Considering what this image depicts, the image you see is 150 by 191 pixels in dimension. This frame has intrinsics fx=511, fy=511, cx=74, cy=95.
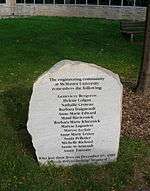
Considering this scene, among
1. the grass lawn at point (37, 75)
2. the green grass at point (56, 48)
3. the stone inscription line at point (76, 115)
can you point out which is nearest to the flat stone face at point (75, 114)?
the stone inscription line at point (76, 115)

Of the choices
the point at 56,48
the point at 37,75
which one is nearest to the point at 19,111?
the point at 37,75

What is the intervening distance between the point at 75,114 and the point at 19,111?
2.35m

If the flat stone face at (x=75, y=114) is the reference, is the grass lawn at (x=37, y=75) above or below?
below

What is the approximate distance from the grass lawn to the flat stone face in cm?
22

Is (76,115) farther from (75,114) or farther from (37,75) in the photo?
(37,75)

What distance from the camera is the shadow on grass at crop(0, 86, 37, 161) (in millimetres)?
7663

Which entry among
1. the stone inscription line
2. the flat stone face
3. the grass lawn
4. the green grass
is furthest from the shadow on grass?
the green grass

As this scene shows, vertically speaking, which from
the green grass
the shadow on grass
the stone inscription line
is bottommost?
the green grass

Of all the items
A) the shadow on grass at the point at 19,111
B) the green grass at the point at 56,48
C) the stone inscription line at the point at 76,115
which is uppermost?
the stone inscription line at the point at 76,115

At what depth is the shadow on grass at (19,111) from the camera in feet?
25.1

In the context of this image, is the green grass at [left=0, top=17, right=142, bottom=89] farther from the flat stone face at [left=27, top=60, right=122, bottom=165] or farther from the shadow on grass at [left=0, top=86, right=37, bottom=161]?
the flat stone face at [left=27, top=60, right=122, bottom=165]

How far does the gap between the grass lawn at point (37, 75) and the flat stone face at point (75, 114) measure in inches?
8.5

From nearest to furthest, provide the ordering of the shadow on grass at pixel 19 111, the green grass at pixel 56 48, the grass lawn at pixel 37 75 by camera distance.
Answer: the grass lawn at pixel 37 75
the shadow on grass at pixel 19 111
the green grass at pixel 56 48

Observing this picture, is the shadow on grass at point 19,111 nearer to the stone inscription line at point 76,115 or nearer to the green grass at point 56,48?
the stone inscription line at point 76,115
